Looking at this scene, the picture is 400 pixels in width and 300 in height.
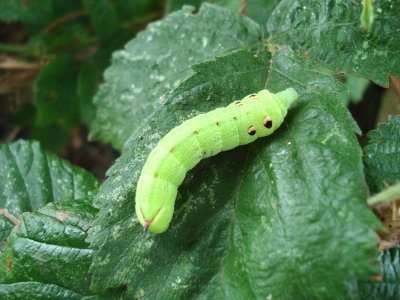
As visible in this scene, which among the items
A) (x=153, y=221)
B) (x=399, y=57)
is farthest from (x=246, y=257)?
Result: (x=399, y=57)

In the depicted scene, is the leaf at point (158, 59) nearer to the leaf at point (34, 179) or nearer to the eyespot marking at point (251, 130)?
the leaf at point (34, 179)

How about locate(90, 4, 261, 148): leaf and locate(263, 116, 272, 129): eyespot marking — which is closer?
locate(263, 116, 272, 129): eyespot marking

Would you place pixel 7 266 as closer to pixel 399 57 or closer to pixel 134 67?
pixel 134 67

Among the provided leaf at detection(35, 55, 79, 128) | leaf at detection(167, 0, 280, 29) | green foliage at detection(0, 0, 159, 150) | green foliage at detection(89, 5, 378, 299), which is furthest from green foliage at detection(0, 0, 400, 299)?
leaf at detection(35, 55, 79, 128)

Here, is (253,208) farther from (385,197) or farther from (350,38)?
(350,38)

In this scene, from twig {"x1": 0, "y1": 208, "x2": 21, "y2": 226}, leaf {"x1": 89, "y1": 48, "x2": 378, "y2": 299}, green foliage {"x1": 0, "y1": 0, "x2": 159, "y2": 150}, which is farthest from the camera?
green foliage {"x1": 0, "y1": 0, "x2": 159, "y2": 150}

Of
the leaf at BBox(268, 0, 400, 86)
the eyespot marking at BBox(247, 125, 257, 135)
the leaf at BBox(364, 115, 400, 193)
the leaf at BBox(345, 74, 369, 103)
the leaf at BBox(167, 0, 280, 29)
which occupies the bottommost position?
the leaf at BBox(345, 74, 369, 103)

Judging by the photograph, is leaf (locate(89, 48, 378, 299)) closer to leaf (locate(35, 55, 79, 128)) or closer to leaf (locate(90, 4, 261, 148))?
leaf (locate(90, 4, 261, 148))
